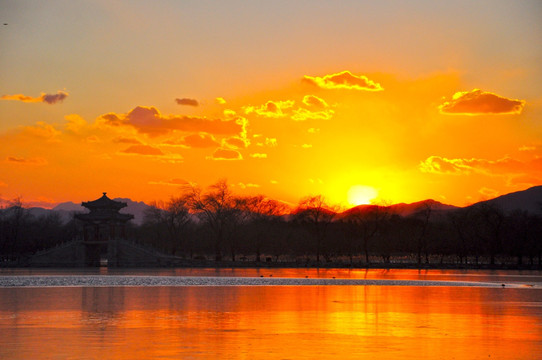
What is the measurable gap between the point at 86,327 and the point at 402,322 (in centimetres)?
1092

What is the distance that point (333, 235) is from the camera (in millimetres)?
145125

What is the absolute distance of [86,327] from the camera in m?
23.7

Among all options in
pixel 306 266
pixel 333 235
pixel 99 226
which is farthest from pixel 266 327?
pixel 333 235

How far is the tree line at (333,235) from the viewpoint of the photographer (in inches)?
4626

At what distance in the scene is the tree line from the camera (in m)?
118

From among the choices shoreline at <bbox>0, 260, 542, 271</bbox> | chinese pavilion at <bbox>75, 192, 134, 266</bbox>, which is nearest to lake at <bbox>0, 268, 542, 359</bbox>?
shoreline at <bbox>0, 260, 542, 271</bbox>

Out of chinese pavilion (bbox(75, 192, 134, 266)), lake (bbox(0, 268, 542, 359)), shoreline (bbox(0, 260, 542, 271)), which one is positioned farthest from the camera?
chinese pavilion (bbox(75, 192, 134, 266))

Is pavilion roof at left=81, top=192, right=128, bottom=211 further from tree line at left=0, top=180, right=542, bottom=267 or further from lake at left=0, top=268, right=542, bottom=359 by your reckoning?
lake at left=0, top=268, right=542, bottom=359

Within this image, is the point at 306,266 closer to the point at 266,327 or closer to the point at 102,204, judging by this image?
the point at 102,204

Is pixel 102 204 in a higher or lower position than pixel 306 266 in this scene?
higher

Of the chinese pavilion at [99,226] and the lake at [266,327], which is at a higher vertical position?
the chinese pavilion at [99,226]

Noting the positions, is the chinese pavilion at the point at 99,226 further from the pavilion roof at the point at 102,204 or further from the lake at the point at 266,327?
the lake at the point at 266,327

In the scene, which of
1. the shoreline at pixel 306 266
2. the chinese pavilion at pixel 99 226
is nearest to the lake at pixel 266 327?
the shoreline at pixel 306 266

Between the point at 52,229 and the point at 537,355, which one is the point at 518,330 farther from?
the point at 52,229
